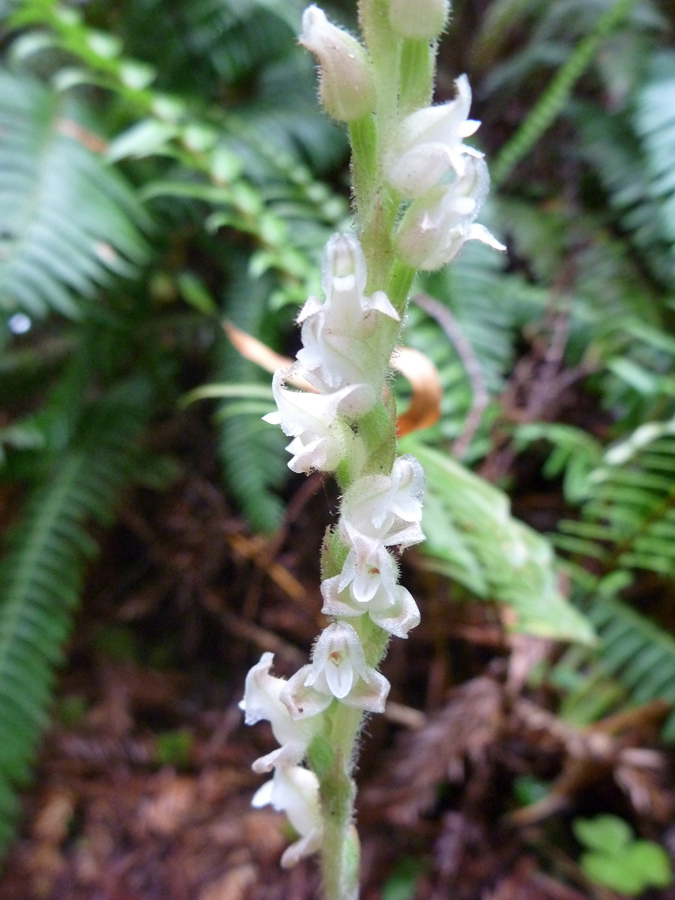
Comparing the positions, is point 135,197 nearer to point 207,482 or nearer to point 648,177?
point 207,482

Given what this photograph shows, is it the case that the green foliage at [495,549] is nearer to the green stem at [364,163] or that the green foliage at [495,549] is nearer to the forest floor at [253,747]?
the forest floor at [253,747]

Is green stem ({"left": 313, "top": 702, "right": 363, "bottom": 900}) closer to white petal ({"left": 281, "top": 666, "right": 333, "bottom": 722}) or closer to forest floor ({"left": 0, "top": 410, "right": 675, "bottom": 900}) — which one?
white petal ({"left": 281, "top": 666, "right": 333, "bottom": 722})

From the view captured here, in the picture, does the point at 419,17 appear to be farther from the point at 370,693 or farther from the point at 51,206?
the point at 51,206

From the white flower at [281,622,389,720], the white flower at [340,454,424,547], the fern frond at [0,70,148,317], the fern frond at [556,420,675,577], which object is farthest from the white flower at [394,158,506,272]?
the fern frond at [0,70,148,317]

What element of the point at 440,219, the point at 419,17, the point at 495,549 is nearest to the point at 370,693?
the point at 440,219

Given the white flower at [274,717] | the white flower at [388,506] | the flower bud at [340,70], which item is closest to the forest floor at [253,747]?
the white flower at [274,717]
